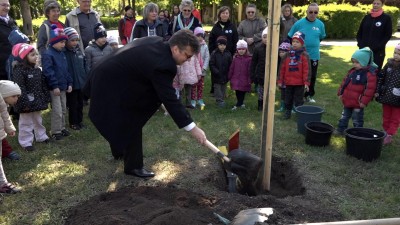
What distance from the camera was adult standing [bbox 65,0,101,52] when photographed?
22.4 ft

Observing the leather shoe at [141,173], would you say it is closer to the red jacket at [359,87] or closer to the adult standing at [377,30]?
the red jacket at [359,87]

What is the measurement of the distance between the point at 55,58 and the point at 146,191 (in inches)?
109

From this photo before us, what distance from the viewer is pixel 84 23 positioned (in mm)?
6969

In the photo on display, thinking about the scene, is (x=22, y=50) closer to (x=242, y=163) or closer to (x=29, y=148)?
(x=29, y=148)

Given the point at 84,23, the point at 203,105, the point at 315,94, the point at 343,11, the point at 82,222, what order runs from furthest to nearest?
the point at 343,11
the point at 315,94
the point at 203,105
the point at 84,23
the point at 82,222

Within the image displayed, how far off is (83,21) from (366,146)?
5272mm

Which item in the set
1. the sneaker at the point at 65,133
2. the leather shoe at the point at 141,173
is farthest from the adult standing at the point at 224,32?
the leather shoe at the point at 141,173

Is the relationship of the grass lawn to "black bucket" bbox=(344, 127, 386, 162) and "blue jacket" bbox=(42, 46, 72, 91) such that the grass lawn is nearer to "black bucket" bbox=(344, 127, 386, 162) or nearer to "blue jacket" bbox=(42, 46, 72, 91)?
"black bucket" bbox=(344, 127, 386, 162)

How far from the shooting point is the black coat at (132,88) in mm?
3709

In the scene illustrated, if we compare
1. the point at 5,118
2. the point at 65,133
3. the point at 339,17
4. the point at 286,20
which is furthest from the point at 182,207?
the point at 339,17

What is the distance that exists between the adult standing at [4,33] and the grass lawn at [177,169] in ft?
4.16

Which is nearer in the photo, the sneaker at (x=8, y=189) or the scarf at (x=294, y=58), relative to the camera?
the sneaker at (x=8, y=189)

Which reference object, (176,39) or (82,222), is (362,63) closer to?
(176,39)

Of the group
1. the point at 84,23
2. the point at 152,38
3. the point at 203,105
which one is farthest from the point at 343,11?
the point at 152,38
